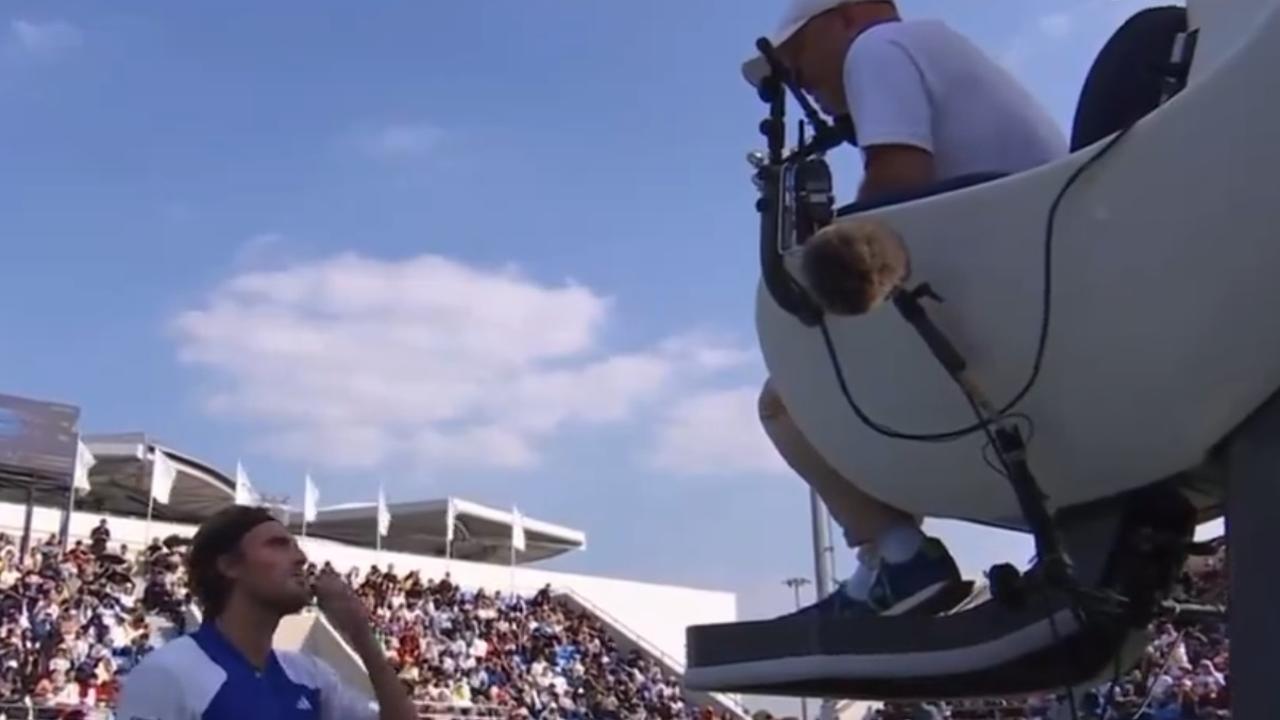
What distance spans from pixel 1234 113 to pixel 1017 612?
0.67m

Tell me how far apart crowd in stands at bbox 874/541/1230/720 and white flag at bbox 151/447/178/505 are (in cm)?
2285

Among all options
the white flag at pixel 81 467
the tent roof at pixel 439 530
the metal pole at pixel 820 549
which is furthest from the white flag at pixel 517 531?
the metal pole at pixel 820 549

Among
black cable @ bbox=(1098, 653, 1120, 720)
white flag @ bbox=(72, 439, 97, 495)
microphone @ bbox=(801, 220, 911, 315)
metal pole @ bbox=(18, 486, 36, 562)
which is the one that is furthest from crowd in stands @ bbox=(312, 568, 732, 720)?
microphone @ bbox=(801, 220, 911, 315)

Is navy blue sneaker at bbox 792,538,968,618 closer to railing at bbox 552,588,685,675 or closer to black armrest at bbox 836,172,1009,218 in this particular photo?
black armrest at bbox 836,172,1009,218

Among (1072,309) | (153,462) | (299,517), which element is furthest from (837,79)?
(299,517)

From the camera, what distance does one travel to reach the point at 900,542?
215 centimetres

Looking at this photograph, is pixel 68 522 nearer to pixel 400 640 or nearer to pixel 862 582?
pixel 400 640

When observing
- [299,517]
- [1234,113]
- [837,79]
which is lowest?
[1234,113]

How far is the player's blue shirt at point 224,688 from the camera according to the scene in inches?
95.0

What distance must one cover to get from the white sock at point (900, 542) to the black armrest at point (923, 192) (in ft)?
1.67

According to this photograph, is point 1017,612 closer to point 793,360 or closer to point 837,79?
point 793,360

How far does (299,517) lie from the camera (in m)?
32.0

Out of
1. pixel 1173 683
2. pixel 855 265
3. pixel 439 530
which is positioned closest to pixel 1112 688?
pixel 855 265

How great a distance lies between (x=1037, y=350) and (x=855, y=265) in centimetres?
25
